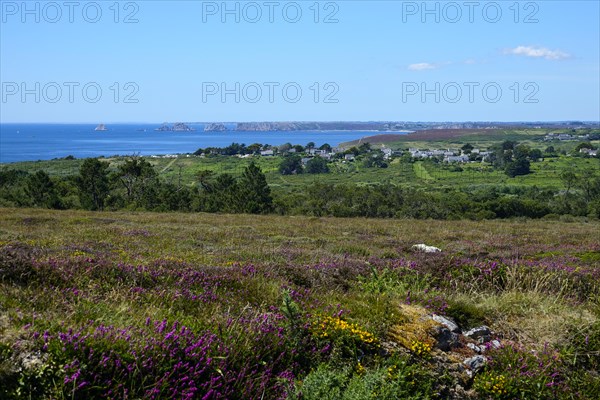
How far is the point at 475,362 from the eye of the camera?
17.0ft

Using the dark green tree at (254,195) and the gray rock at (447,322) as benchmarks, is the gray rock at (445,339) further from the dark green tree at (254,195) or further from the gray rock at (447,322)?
the dark green tree at (254,195)

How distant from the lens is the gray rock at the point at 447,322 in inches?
228

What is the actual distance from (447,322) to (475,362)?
2.48 feet

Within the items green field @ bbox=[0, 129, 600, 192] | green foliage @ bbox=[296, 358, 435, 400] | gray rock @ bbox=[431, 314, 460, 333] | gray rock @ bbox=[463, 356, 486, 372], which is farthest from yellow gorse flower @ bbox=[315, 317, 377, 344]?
green field @ bbox=[0, 129, 600, 192]

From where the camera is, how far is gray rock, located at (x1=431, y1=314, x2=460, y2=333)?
19.0ft

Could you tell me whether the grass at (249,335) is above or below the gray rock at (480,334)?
above

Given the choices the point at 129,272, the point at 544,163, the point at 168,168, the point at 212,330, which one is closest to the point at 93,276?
the point at 129,272

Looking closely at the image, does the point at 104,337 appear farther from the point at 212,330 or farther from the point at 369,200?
the point at 369,200

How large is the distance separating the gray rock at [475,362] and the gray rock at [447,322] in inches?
22.1

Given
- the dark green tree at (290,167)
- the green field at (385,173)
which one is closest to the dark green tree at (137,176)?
the green field at (385,173)

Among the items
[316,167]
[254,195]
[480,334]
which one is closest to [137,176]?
[254,195]

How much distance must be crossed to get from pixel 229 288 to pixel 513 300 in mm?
3884

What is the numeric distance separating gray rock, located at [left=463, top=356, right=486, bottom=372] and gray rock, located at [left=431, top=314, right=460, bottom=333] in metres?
0.56

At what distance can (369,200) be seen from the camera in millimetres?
64375
